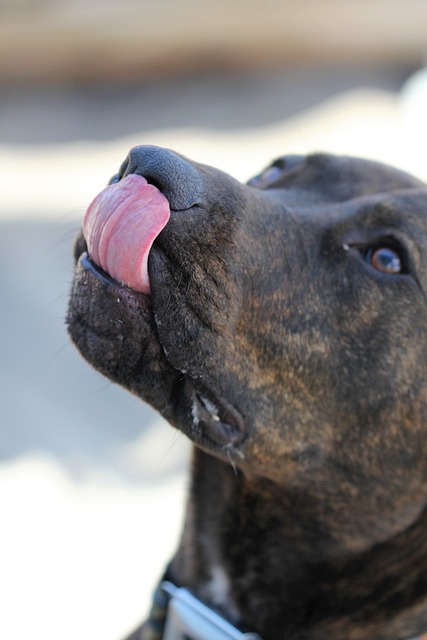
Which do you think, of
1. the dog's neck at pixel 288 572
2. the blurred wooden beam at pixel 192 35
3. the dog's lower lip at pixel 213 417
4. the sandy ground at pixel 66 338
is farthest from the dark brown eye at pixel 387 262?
the blurred wooden beam at pixel 192 35

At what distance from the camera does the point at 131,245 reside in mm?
2244

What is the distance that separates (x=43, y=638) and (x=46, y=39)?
6680mm

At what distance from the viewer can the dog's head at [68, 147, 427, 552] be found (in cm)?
232

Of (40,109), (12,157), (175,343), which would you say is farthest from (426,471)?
(40,109)

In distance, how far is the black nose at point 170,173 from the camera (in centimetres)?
229

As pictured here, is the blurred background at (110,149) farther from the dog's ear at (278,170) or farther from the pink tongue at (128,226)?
the pink tongue at (128,226)

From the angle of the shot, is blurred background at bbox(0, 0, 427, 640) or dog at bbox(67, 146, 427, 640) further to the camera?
blurred background at bbox(0, 0, 427, 640)

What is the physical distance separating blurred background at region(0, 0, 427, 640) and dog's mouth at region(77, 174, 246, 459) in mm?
2347

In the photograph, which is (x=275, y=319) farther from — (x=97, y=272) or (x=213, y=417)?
(x=97, y=272)

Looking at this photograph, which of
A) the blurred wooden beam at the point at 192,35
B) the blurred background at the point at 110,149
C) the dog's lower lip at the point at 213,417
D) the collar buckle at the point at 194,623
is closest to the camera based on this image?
the dog's lower lip at the point at 213,417

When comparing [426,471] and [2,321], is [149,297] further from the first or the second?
[2,321]

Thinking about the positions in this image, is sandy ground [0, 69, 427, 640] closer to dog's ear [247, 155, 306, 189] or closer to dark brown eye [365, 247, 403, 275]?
dog's ear [247, 155, 306, 189]

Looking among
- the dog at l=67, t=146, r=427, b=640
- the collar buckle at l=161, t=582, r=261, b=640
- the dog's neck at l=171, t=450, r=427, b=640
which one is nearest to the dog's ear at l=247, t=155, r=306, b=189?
the dog at l=67, t=146, r=427, b=640

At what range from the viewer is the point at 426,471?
294 cm
